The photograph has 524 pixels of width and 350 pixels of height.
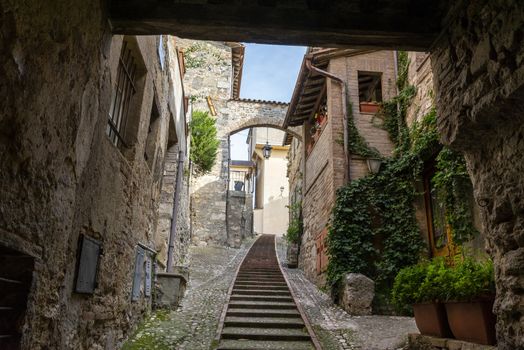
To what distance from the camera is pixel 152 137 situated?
22.9 ft

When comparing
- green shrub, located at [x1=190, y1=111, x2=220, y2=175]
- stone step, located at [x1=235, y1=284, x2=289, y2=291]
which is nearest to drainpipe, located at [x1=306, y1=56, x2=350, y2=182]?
stone step, located at [x1=235, y1=284, x2=289, y2=291]

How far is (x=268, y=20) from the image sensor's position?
141 inches

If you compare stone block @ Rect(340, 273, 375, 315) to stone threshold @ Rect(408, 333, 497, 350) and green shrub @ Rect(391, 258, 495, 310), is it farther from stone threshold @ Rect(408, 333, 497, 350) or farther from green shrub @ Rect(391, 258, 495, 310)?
stone threshold @ Rect(408, 333, 497, 350)

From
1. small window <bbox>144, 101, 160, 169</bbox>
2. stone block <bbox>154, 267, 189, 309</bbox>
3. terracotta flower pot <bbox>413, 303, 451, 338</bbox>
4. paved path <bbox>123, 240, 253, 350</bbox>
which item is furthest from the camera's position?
stone block <bbox>154, 267, 189, 309</bbox>

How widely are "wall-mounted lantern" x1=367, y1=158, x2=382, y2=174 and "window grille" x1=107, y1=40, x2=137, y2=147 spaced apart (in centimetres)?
566

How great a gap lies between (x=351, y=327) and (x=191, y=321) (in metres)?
2.55

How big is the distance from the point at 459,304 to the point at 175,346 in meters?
3.49

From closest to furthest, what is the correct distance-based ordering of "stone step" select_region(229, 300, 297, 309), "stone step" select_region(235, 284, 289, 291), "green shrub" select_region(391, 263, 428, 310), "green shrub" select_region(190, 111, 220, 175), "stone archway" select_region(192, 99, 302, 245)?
"green shrub" select_region(391, 263, 428, 310) < "stone step" select_region(229, 300, 297, 309) < "stone step" select_region(235, 284, 289, 291) < "green shrub" select_region(190, 111, 220, 175) < "stone archway" select_region(192, 99, 302, 245)

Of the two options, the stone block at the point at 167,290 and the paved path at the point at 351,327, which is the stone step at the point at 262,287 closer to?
the paved path at the point at 351,327

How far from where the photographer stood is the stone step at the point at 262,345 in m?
5.58

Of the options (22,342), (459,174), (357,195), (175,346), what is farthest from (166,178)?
(22,342)

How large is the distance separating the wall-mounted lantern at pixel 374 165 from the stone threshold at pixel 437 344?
4.80 m

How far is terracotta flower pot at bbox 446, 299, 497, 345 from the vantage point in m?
3.61

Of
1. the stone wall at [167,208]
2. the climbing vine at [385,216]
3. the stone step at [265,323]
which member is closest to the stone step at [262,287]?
the climbing vine at [385,216]
